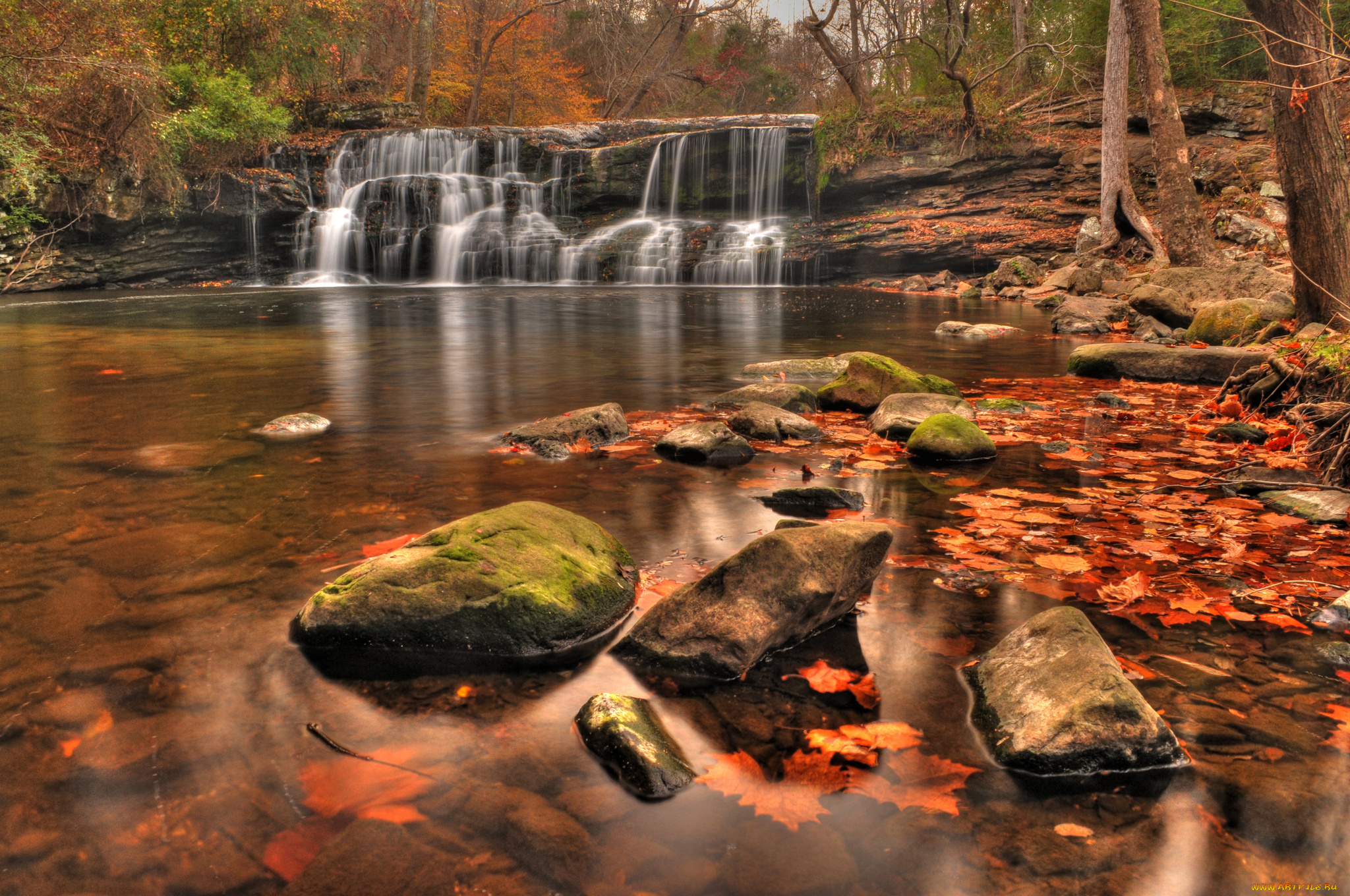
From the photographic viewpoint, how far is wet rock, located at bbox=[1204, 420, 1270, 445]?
5.18 metres

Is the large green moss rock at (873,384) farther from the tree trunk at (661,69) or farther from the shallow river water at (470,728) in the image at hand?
the tree trunk at (661,69)

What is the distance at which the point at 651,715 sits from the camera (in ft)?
7.68

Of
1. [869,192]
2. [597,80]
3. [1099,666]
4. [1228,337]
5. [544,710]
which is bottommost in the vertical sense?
[544,710]

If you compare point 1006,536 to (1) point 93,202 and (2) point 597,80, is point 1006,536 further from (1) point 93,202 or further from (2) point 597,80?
(2) point 597,80

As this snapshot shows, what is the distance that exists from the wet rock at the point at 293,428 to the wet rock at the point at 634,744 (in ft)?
14.0

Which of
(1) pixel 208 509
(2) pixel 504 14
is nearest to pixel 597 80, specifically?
(2) pixel 504 14

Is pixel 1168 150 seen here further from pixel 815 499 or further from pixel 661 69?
pixel 661 69

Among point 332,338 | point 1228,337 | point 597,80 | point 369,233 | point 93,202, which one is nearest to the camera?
point 1228,337

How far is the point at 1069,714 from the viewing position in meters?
2.20

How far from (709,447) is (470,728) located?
2.97m

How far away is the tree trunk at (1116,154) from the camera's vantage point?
1791cm

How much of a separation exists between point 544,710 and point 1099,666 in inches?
63.3

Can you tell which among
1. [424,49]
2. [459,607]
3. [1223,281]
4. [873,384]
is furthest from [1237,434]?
[424,49]

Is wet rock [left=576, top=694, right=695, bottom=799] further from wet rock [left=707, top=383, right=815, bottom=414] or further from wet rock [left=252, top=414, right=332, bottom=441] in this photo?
wet rock [left=252, top=414, right=332, bottom=441]
